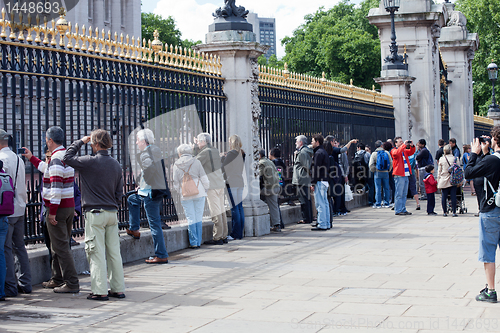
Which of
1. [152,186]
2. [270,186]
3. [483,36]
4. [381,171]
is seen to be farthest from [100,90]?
[483,36]

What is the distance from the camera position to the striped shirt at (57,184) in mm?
6656

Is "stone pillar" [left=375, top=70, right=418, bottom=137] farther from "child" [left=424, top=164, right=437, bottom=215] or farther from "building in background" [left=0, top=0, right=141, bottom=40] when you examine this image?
"building in background" [left=0, top=0, right=141, bottom=40]

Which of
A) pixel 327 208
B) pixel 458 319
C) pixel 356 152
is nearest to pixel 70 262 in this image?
pixel 458 319

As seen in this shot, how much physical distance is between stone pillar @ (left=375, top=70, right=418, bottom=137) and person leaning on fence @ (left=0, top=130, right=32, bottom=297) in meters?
15.0

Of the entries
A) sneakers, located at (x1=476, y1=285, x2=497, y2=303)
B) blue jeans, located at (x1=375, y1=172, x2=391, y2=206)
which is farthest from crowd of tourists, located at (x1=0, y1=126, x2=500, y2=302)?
blue jeans, located at (x1=375, y1=172, x2=391, y2=206)

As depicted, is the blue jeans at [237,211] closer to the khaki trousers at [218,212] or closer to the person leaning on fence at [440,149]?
the khaki trousers at [218,212]

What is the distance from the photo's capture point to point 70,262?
677cm

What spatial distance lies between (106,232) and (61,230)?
501 millimetres

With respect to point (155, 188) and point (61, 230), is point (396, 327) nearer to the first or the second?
point (61, 230)

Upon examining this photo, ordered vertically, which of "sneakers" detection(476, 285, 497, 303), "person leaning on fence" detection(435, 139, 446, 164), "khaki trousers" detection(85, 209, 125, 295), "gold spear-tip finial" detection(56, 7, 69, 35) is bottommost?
"sneakers" detection(476, 285, 497, 303)

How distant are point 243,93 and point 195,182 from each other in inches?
87.1

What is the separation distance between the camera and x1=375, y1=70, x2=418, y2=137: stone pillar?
20078 mm

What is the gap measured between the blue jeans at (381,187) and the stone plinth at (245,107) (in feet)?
18.3

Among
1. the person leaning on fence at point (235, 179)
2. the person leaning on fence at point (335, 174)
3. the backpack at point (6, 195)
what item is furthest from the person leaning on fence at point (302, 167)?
the backpack at point (6, 195)
